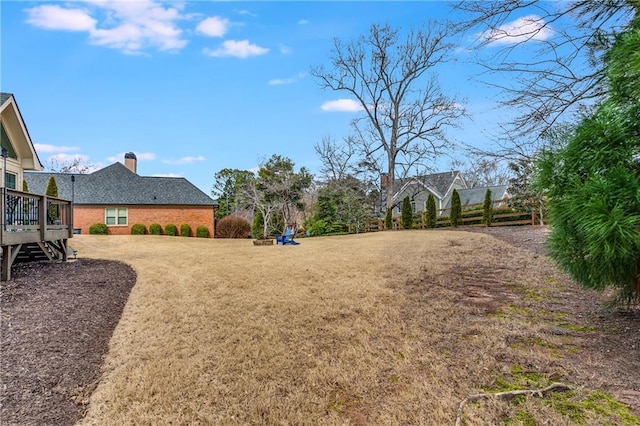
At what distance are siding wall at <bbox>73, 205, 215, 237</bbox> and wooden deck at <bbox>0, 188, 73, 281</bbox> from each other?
16.1 m

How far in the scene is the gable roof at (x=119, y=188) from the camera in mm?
24938

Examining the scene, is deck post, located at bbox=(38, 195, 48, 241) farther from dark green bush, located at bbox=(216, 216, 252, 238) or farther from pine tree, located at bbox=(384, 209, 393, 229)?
pine tree, located at bbox=(384, 209, 393, 229)

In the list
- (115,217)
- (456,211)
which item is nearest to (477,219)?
(456,211)

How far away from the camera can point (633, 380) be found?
9.27 feet

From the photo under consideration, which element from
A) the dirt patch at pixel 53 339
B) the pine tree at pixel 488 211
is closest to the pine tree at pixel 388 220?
the pine tree at pixel 488 211

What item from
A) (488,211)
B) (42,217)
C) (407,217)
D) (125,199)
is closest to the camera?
(42,217)

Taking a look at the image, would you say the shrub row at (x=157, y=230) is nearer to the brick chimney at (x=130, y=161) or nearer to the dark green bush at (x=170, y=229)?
the dark green bush at (x=170, y=229)

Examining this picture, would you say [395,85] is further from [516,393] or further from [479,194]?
[516,393]

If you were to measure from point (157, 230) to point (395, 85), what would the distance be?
20.3 meters

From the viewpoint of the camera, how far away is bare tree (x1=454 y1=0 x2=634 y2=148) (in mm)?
4703

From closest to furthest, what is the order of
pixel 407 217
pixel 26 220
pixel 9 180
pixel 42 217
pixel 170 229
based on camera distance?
pixel 42 217 → pixel 26 220 → pixel 9 180 → pixel 407 217 → pixel 170 229

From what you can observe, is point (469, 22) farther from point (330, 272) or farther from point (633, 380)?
point (330, 272)

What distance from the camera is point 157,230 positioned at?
84.2 feet

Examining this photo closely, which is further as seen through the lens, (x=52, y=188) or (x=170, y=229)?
(x=170, y=229)
